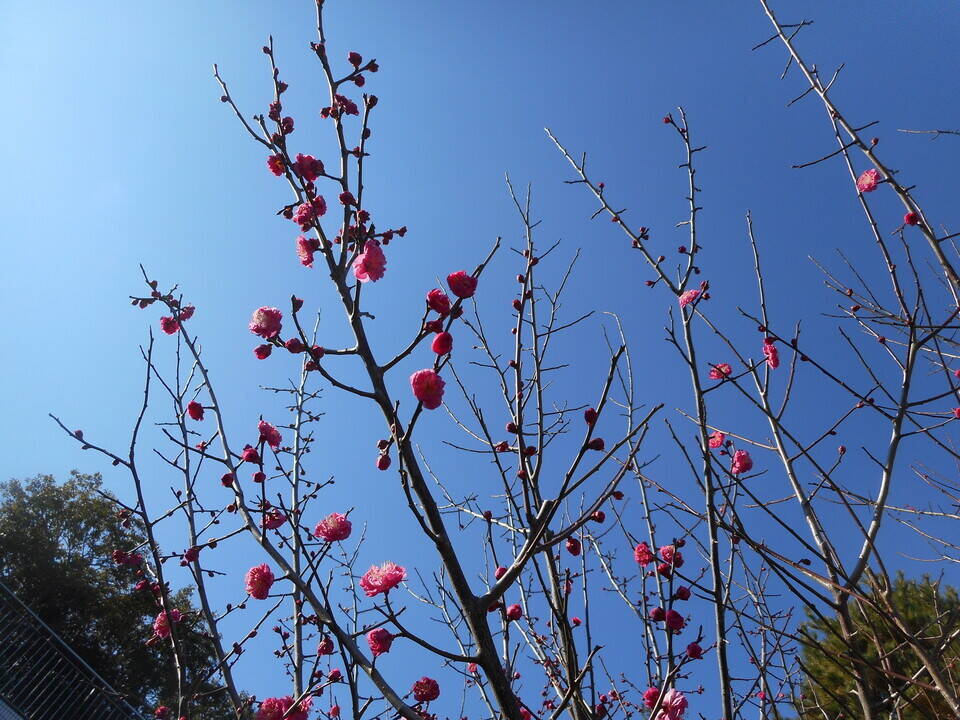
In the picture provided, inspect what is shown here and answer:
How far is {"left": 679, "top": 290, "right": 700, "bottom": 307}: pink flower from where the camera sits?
2.71 m

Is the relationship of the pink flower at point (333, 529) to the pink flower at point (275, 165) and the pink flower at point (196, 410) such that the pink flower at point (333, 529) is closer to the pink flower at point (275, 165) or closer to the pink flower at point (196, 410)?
the pink flower at point (196, 410)

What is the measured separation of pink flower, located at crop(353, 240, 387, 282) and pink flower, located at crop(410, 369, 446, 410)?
677 mm

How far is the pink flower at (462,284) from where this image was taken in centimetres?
179

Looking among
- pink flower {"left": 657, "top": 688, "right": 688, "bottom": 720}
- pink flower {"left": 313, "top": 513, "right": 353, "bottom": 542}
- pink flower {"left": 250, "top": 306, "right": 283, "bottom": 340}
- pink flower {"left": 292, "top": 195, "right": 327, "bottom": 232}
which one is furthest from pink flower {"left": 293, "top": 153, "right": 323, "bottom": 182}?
pink flower {"left": 657, "top": 688, "right": 688, "bottom": 720}

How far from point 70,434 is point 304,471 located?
3.98 feet

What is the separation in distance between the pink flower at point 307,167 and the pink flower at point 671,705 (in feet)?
7.43

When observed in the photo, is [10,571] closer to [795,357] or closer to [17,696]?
[17,696]

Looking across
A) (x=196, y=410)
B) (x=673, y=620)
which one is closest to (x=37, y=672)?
(x=196, y=410)

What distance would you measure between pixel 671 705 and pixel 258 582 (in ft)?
5.12

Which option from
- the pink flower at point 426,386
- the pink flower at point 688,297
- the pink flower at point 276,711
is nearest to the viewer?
the pink flower at point 426,386

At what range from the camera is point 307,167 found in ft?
7.43

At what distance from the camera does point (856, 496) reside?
197 centimetres

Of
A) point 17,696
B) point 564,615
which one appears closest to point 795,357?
point 564,615

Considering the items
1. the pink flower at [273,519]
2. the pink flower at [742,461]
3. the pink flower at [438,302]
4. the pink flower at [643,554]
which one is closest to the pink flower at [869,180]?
the pink flower at [742,461]
